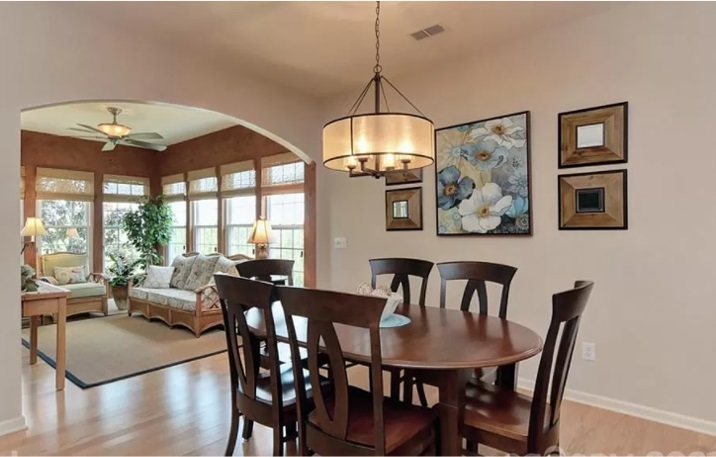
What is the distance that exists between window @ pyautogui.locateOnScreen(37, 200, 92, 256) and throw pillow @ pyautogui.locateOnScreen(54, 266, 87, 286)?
2.56 ft

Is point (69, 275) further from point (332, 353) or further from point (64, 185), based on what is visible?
point (332, 353)

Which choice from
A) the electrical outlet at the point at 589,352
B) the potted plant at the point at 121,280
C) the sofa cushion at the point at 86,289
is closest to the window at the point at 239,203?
the potted plant at the point at 121,280

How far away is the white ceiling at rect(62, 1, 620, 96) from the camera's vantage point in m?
2.78

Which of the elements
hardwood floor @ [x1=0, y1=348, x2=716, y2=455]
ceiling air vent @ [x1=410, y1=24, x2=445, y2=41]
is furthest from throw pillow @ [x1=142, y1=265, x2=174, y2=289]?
ceiling air vent @ [x1=410, y1=24, x2=445, y2=41]

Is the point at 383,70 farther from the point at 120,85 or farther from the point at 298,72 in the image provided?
the point at 120,85

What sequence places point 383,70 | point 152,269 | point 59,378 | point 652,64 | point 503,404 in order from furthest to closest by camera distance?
1. point 152,269
2. point 383,70
3. point 59,378
4. point 652,64
5. point 503,404

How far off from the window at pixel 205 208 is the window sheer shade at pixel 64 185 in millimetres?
1737

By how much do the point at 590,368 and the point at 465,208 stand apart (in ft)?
5.04

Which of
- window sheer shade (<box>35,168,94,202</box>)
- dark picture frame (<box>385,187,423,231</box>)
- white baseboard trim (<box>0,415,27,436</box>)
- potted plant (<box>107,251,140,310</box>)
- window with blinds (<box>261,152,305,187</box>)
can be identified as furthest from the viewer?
window sheer shade (<box>35,168,94,202</box>)

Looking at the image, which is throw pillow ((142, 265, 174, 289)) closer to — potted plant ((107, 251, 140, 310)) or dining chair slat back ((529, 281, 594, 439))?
potted plant ((107, 251, 140, 310))

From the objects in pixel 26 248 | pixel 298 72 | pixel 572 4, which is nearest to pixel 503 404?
pixel 572 4

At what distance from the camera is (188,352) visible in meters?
4.27

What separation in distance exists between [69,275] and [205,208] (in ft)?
7.48

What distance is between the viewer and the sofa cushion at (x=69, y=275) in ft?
20.5
